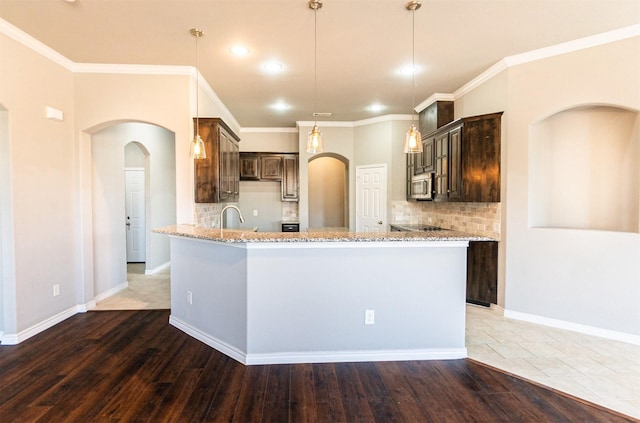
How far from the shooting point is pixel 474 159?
12.7ft

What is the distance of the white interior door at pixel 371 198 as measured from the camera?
19.7 ft

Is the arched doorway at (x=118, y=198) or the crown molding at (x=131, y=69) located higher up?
the crown molding at (x=131, y=69)

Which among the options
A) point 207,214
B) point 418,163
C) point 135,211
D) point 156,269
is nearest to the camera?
point 207,214

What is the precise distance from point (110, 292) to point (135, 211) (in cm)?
249

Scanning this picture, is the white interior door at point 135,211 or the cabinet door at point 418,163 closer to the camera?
the cabinet door at point 418,163

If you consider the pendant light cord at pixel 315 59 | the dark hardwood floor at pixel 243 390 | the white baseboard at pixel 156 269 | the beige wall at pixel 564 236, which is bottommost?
the dark hardwood floor at pixel 243 390

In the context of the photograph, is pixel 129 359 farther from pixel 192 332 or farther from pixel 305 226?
pixel 305 226

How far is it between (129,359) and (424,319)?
254 centimetres

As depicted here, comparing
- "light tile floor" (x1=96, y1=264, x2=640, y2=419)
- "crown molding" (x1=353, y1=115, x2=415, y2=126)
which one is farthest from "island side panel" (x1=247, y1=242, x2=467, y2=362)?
"crown molding" (x1=353, y1=115, x2=415, y2=126)

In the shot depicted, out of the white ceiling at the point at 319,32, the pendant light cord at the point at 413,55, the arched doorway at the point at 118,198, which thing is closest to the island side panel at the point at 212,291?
the arched doorway at the point at 118,198

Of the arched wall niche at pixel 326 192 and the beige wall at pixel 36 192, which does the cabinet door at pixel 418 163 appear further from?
the beige wall at pixel 36 192

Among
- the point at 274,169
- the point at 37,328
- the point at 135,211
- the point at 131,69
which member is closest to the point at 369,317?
the point at 37,328

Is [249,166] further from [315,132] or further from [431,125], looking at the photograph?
[315,132]

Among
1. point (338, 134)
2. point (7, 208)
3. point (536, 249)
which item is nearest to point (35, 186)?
point (7, 208)
